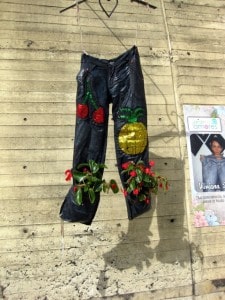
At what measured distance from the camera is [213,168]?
5.62 m

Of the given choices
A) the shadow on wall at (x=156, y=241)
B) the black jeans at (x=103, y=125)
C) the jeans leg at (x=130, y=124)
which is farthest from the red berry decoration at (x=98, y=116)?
the shadow on wall at (x=156, y=241)

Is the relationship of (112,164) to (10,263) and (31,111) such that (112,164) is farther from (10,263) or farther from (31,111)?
(10,263)

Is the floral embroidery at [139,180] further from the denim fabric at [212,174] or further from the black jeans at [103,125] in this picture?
the denim fabric at [212,174]

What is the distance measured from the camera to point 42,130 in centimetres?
521

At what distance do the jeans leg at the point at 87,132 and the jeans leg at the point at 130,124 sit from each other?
17cm

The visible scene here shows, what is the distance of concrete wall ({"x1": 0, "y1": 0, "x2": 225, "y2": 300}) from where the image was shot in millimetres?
4875

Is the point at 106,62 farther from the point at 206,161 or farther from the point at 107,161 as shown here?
the point at 206,161

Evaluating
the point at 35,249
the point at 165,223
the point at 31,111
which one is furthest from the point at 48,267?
the point at 31,111

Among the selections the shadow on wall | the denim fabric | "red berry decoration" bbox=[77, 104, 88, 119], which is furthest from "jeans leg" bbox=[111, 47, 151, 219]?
the denim fabric

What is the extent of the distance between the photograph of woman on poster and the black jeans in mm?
1512

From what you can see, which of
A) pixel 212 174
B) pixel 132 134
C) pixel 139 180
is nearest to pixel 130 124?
pixel 132 134

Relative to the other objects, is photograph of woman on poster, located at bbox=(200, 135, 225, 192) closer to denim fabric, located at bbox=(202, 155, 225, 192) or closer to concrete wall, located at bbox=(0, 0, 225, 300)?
denim fabric, located at bbox=(202, 155, 225, 192)

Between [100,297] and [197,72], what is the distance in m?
3.61

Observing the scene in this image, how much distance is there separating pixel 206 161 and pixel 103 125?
2000 mm
